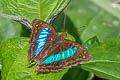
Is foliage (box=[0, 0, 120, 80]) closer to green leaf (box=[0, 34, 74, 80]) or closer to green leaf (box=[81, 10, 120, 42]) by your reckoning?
green leaf (box=[0, 34, 74, 80])

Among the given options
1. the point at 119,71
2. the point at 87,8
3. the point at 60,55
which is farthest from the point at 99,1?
the point at 60,55

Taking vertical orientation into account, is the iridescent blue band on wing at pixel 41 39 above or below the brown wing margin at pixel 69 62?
above

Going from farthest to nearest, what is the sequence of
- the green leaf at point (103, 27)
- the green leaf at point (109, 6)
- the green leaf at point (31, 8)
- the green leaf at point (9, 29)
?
the green leaf at point (109, 6) < the green leaf at point (103, 27) < the green leaf at point (9, 29) < the green leaf at point (31, 8)

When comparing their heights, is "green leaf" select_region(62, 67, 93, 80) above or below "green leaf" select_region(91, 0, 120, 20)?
below

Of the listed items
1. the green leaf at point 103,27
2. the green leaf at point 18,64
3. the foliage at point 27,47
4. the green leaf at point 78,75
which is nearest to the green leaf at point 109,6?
the green leaf at point 103,27

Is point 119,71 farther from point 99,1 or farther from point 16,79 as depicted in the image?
point 99,1

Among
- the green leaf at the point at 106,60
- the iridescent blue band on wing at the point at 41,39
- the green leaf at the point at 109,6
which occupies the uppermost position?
the green leaf at the point at 109,6

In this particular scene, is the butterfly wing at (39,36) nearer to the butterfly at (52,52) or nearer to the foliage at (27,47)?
the butterfly at (52,52)

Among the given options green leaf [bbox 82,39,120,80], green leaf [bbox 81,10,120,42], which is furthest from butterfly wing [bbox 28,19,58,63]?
green leaf [bbox 81,10,120,42]

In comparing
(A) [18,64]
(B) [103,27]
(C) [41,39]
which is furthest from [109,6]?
(A) [18,64]
